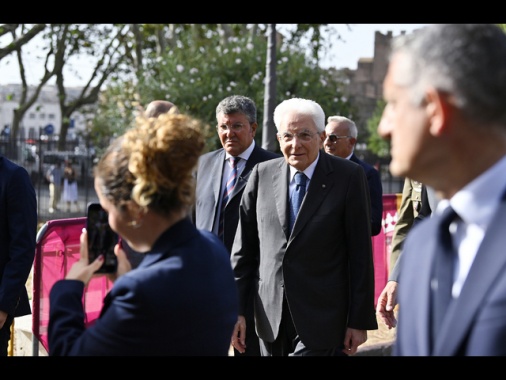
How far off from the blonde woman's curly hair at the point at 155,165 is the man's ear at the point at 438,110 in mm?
915

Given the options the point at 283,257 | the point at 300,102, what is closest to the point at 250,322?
the point at 283,257

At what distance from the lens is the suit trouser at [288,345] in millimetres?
4699

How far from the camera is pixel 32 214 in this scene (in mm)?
4824

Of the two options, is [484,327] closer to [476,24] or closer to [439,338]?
[439,338]

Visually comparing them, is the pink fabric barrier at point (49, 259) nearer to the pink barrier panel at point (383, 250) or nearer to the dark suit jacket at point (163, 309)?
the dark suit jacket at point (163, 309)

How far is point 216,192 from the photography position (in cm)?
543

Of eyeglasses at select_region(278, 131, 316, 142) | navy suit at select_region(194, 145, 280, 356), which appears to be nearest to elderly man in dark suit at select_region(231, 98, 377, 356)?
eyeglasses at select_region(278, 131, 316, 142)

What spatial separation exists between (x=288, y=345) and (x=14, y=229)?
1.76m

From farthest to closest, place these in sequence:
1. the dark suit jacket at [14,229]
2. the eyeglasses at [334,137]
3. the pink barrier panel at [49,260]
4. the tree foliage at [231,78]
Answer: the tree foliage at [231,78] < the eyeglasses at [334,137] < the pink barrier panel at [49,260] < the dark suit jacket at [14,229]

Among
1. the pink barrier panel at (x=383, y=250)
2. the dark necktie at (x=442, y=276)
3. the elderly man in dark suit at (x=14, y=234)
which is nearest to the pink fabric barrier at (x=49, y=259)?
the elderly man in dark suit at (x=14, y=234)

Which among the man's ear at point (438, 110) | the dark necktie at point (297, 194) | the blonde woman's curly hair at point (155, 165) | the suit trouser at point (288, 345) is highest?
the man's ear at point (438, 110)

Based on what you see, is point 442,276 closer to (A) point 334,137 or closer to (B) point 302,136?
(B) point 302,136

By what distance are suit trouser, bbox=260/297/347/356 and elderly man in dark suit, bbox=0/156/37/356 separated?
1.50 meters

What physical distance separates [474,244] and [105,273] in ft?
4.46
